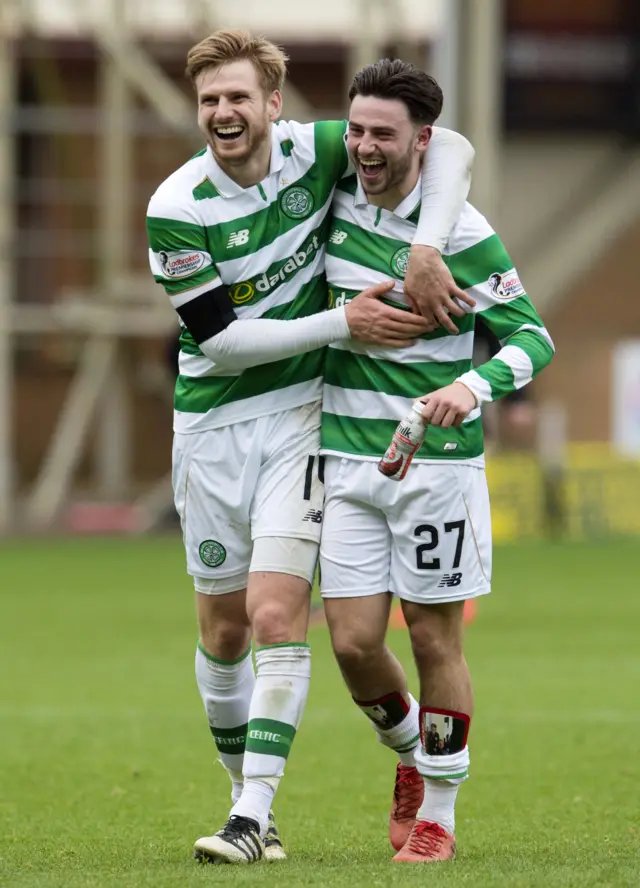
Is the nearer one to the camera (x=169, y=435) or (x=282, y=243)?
(x=282, y=243)

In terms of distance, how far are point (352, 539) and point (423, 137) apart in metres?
1.19

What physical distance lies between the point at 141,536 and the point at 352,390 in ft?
55.6

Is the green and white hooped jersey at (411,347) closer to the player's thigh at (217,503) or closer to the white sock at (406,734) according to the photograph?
the player's thigh at (217,503)

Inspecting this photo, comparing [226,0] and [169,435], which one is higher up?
[226,0]

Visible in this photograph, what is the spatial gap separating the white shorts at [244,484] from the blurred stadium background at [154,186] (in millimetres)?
16383

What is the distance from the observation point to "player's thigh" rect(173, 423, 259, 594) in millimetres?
5348

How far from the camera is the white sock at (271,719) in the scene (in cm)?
502

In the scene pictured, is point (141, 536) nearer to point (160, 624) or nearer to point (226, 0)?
point (226, 0)

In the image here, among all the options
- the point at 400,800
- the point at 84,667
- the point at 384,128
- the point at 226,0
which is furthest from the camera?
the point at 226,0

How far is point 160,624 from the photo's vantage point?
40.5ft

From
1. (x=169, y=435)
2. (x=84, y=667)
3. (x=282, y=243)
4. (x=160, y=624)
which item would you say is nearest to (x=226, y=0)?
(x=169, y=435)

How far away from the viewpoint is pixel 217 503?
5.37 metres

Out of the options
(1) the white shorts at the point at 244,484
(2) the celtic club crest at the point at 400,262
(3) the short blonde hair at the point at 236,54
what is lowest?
(1) the white shorts at the point at 244,484

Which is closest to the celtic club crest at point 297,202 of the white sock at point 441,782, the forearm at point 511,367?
the forearm at point 511,367
